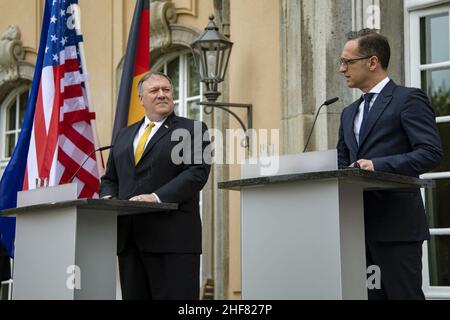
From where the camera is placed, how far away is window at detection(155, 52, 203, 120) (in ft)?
29.1

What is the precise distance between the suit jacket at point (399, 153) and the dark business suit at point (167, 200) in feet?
2.85

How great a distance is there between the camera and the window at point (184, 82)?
8.86 m

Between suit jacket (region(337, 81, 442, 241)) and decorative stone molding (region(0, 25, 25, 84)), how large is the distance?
276 inches

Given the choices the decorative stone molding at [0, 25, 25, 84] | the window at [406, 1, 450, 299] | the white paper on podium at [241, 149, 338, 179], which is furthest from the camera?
the decorative stone molding at [0, 25, 25, 84]

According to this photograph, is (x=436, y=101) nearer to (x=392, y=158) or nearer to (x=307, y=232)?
(x=392, y=158)

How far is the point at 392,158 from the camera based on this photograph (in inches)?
154

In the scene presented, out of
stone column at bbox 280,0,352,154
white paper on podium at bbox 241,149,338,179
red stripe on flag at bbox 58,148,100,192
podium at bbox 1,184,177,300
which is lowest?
podium at bbox 1,184,177,300

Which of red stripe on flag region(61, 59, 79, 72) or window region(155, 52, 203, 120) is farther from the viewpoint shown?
window region(155, 52, 203, 120)

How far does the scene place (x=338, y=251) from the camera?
362 centimetres

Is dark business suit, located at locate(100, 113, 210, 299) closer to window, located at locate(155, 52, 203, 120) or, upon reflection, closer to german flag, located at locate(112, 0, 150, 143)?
german flag, located at locate(112, 0, 150, 143)

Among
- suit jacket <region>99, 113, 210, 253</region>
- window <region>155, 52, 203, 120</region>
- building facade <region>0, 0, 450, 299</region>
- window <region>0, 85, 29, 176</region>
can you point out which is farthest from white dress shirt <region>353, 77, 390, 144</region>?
window <region>0, 85, 29, 176</region>
